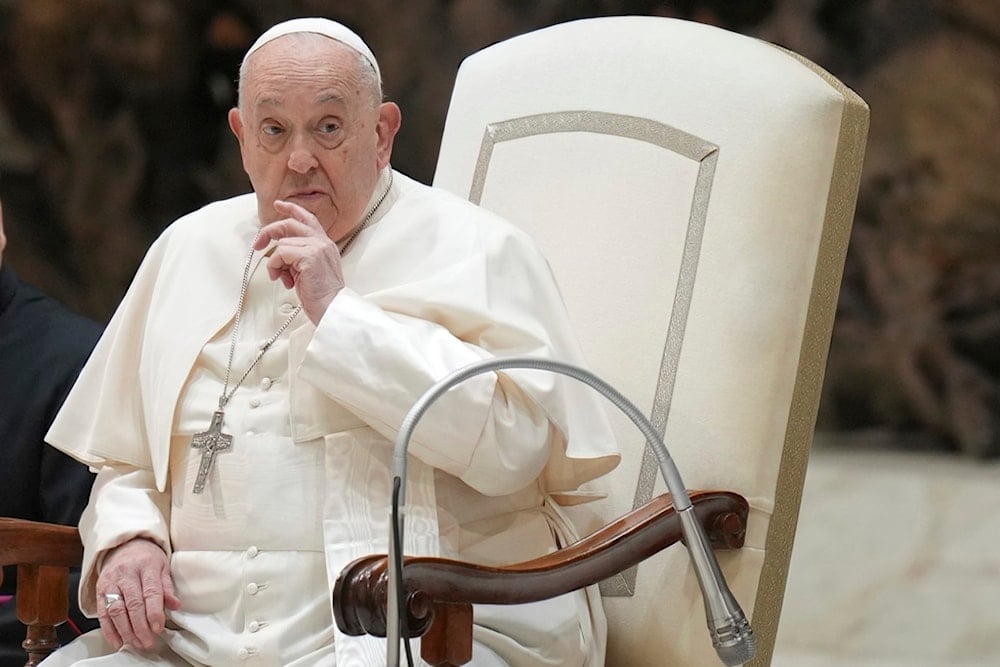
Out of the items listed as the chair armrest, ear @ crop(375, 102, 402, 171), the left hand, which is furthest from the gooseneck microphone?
the chair armrest

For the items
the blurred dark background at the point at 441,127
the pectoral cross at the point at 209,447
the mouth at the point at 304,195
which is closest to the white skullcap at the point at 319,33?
the mouth at the point at 304,195

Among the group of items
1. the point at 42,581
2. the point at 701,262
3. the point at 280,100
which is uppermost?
the point at 280,100

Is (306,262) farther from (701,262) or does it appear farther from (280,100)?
(701,262)

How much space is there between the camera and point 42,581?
311 centimetres

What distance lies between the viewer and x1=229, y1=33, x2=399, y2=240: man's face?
117 inches

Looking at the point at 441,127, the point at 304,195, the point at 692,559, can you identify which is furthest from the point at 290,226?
the point at 441,127

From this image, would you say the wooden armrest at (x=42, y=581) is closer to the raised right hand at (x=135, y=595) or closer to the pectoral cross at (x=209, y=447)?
the raised right hand at (x=135, y=595)

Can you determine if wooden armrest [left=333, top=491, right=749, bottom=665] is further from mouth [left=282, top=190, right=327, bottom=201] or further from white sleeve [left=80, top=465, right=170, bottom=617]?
mouth [left=282, top=190, right=327, bottom=201]

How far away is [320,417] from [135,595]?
0.47m

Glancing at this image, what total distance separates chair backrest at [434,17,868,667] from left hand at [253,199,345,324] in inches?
27.2

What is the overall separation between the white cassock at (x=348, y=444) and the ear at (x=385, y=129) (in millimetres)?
56

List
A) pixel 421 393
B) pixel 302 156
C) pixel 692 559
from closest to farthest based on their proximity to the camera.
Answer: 1. pixel 692 559
2. pixel 421 393
3. pixel 302 156

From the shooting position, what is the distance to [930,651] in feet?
20.9

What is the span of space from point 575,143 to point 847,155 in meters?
0.65
